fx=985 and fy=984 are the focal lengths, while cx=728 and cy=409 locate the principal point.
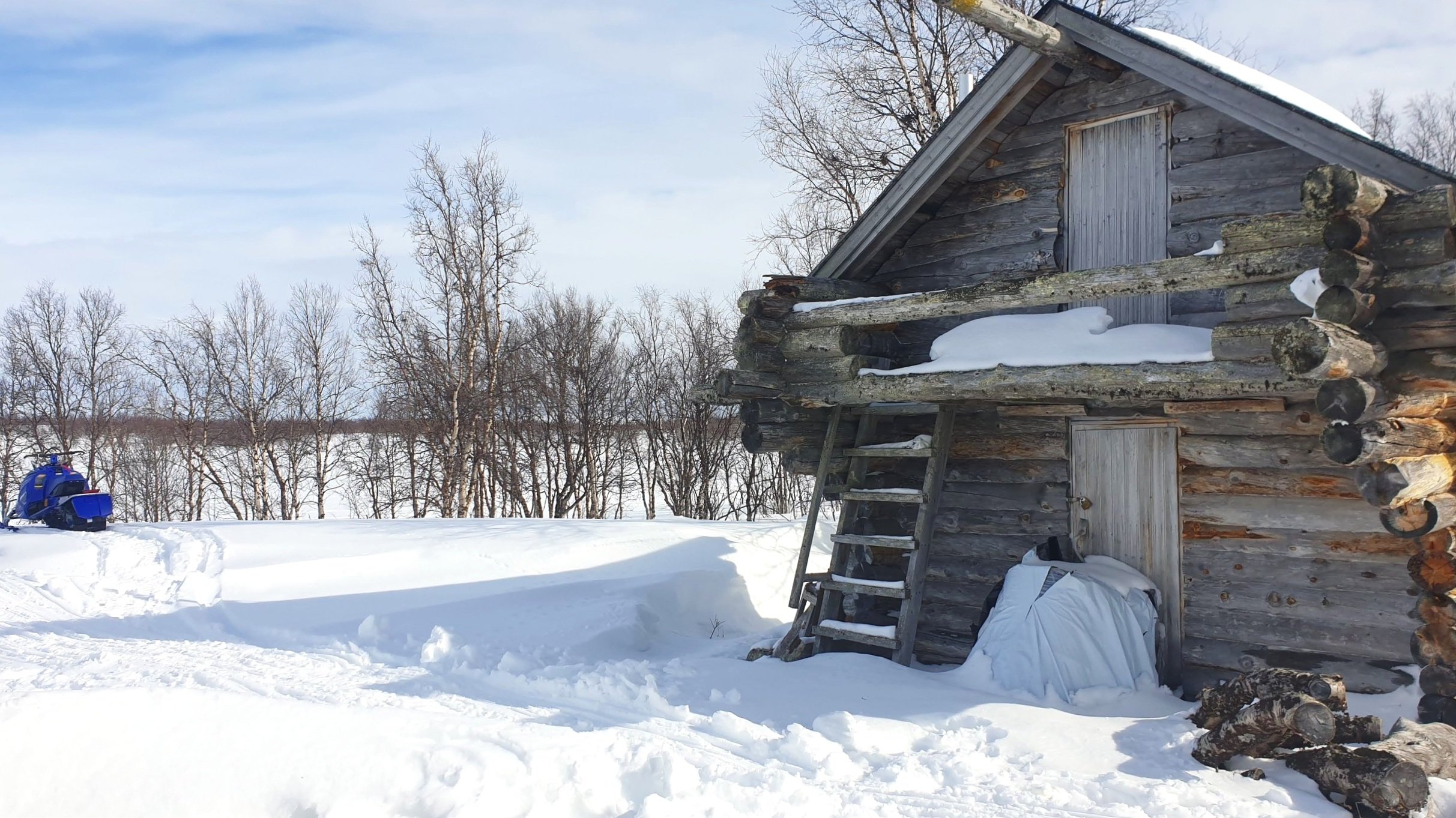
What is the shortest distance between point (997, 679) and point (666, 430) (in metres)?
23.2

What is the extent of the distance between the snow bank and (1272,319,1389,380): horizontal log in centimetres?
95

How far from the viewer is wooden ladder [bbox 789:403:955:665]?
8203 millimetres

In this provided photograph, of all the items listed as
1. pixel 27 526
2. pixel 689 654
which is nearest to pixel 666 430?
pixel 27 526

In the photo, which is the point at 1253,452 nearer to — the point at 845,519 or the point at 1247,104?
the point at 1247,104

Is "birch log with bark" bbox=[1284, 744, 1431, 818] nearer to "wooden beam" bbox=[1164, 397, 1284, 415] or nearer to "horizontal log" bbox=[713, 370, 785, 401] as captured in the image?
"wooden beam" bbox=[1164, 397, 1284, 415]

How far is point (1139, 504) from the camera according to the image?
26.0ft

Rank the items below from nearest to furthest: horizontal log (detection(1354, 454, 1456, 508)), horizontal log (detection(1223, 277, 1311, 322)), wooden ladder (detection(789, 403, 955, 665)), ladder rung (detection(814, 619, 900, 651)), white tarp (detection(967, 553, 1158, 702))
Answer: horizontal log (detection(1354, 454, 1456, 508)) < horizontal log (detection(1223, 277, 1311, 322)) < white tarp (detection(967, 553, 1158, 702)) < ladder rung (detection(814, 619, 900, 651)) < wooden ladder (detection(789, 403, 955, 665))

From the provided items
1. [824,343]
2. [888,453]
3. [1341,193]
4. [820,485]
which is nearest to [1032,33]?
[1341,193]


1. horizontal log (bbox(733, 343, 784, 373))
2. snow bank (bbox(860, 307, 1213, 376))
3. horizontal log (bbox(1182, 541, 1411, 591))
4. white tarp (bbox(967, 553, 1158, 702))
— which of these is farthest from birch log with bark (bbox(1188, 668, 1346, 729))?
horizontal log (bbox(733, 343, 784, 373))


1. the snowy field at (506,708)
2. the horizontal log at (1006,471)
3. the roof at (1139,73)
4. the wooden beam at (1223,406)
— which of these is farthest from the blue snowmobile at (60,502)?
the wooden beam at (1223,406)

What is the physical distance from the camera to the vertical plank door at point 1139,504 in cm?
765

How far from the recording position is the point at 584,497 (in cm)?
2881

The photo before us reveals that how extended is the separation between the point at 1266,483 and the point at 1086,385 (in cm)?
166

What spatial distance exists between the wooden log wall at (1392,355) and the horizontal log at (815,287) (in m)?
3.98
